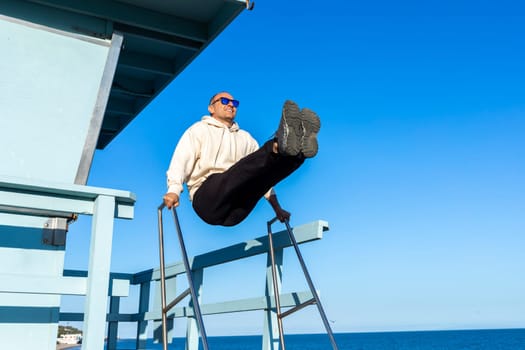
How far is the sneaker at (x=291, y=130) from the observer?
11.0 ft

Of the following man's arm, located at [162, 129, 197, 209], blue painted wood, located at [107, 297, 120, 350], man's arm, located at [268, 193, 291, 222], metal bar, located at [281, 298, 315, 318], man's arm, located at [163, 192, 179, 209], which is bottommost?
metal bar, located at [281, 298, 315, 318]

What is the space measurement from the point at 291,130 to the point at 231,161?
113 centimetres

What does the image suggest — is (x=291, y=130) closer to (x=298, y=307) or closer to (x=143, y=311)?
(x=298, y=307)

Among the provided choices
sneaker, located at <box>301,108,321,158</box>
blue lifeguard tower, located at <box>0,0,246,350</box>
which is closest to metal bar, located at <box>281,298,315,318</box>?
sneaker, located at <box>301,108,321,158</box>

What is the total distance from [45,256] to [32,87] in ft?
3.82

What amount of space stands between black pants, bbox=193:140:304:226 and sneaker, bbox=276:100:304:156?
0.10m

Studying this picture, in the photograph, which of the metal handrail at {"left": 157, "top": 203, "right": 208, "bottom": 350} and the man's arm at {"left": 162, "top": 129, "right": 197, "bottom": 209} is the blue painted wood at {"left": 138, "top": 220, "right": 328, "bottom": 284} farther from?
the metal handrail at {"left": 157, "top": 203, "right": 208, "bottom": 350}

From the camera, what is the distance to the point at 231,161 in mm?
4387

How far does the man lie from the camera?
3.40 metres

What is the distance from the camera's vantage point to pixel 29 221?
12.1 ft

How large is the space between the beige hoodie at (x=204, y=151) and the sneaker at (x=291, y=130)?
1.01 meters

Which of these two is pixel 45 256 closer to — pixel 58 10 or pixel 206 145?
pixel 206 145

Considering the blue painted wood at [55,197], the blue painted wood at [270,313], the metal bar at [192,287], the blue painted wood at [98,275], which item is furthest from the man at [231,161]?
the blue painted wood at [98,275]

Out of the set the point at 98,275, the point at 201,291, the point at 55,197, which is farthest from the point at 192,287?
the point at 201,291
